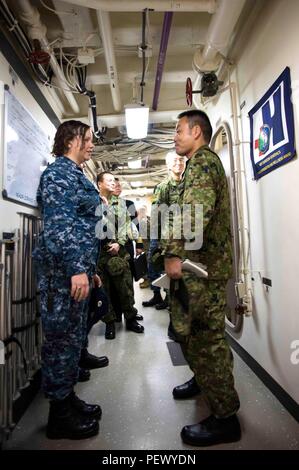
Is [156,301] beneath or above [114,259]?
beneath

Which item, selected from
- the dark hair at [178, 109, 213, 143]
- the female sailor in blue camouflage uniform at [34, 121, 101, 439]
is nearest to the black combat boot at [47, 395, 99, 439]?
the female sailor in blue camouflage uniform at [34, 121, 101, 439]

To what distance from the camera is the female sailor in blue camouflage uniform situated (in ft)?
3.98

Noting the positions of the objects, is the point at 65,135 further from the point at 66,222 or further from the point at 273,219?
the point at 273,219

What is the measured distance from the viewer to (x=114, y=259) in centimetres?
264

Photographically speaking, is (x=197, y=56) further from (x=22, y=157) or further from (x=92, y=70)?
(x=22, y=157)

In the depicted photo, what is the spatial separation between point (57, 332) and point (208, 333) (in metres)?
0.73

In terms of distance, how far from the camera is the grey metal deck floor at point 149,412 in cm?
121

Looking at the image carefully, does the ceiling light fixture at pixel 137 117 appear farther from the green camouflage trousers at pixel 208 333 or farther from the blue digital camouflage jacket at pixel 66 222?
the green camouflage trousers at pixel 208 333

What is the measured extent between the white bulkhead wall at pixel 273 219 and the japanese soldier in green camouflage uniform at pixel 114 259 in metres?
1.23

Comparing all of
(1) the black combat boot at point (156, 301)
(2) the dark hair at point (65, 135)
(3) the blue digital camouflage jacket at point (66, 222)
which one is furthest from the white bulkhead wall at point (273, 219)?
(1) the black combat boot at point (156, 301)

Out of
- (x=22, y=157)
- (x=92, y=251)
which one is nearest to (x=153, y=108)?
(x=22, y=157)

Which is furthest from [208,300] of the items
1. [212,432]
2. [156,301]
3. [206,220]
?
[156,301]

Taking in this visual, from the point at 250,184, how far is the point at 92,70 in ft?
5.93

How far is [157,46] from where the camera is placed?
221 cm
